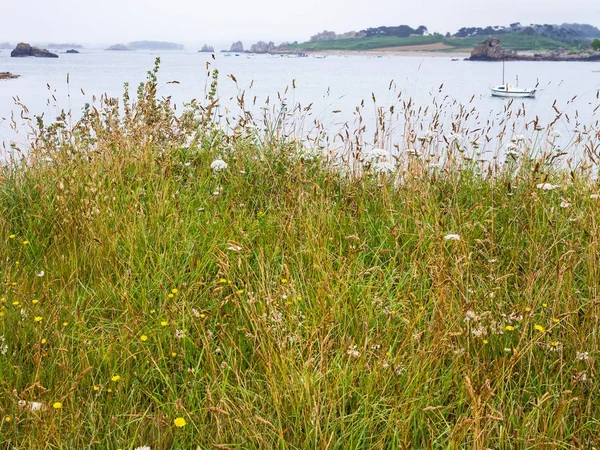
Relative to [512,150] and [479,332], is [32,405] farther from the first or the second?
[512,150]

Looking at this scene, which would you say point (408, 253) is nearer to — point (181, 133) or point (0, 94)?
point (181, 133)

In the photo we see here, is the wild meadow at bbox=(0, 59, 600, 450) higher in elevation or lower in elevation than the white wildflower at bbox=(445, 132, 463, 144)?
lower

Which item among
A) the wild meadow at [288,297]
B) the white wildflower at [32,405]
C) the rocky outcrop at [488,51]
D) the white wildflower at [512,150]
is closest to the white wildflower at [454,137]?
the wild meadow at [288,297]

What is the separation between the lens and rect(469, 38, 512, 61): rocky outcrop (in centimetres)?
7274

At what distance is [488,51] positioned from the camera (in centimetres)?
7681

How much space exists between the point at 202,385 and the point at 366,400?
2.30ft

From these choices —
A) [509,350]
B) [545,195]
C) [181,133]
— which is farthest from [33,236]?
[545,195]

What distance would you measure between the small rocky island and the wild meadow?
7501cm

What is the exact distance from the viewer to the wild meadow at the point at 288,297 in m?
1.93

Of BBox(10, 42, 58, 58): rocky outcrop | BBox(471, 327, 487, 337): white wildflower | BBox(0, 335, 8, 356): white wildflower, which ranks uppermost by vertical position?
BBox(10, 42, 58, 58): rocky outcrop

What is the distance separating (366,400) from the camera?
188cm

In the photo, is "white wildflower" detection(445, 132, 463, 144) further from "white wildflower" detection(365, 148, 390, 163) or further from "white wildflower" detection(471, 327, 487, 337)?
"white wildflower" detection(471, 327, 487, 337)

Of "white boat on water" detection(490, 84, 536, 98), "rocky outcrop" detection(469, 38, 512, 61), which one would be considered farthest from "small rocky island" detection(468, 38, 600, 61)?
"white boat on water" detection(490, 84, 536, 98)

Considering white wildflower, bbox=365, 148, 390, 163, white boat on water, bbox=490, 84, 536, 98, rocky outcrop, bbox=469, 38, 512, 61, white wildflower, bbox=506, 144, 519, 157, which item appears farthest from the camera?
rocky outcrop, bbox=469, 38, 512, 61
